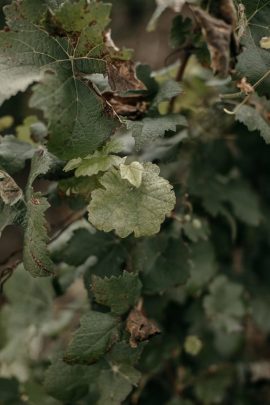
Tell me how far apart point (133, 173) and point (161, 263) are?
43cm

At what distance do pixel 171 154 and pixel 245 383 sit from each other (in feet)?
3.17

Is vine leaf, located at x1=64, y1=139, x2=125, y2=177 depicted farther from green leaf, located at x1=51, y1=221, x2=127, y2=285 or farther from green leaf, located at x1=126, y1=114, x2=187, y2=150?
green leaf, located at x1=51, y1=221, x2=127, y2=285

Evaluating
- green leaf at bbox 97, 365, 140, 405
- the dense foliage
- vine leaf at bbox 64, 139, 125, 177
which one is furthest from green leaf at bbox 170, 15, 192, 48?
green leaf at bbox 97, 365, 140, 405

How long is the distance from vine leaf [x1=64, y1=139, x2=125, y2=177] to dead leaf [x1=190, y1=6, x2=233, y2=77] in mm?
235

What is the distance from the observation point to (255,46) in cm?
102

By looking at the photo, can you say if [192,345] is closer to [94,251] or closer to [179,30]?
[94,251]

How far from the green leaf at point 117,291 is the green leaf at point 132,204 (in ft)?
0.48

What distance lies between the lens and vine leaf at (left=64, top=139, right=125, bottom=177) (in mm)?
938

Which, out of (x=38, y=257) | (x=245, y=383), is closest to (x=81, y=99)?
(x=38, y=257)

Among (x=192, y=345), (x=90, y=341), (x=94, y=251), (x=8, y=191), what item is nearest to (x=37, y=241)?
(x=8, y=191)

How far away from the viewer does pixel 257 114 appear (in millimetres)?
1124

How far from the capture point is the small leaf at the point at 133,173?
2.95 ft

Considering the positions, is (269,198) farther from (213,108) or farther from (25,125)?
(25,125)

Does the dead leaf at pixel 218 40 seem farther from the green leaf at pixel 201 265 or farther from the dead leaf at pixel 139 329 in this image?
the green leaf at pixel 201 265
